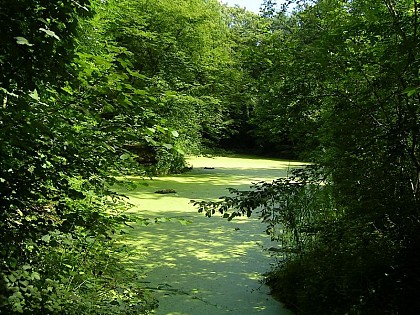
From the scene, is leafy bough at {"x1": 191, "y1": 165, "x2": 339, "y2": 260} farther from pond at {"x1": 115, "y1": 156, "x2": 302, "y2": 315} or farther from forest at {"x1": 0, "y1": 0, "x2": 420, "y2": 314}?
pond at {"x1": 115, "y1": 156, "x2": 302, "y2": 315}

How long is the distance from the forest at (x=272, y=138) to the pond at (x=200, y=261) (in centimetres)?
25

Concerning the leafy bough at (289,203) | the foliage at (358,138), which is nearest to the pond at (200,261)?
the leafy bough at (289,203)

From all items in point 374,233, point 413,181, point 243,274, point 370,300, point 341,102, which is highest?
point 341,102

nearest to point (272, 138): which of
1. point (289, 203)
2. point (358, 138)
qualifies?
point (289, 203)

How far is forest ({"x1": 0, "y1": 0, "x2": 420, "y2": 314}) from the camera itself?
1.00 m

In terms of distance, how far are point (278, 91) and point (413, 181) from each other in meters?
0.90

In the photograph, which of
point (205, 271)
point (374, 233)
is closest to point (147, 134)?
point (374, 233)

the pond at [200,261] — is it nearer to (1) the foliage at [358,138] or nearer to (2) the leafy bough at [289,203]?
(2) the leafy bough at [289,203]

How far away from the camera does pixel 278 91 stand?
2418 millimetres

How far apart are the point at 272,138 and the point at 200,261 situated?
1.25 m

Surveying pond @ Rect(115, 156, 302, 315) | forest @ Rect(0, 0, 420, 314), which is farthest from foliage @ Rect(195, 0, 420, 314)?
pond @ Rect(115, 156, 302, 315)

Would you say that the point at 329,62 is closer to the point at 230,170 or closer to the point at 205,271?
the point at 205,271

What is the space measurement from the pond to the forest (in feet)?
0.81

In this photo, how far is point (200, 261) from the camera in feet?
11.1
